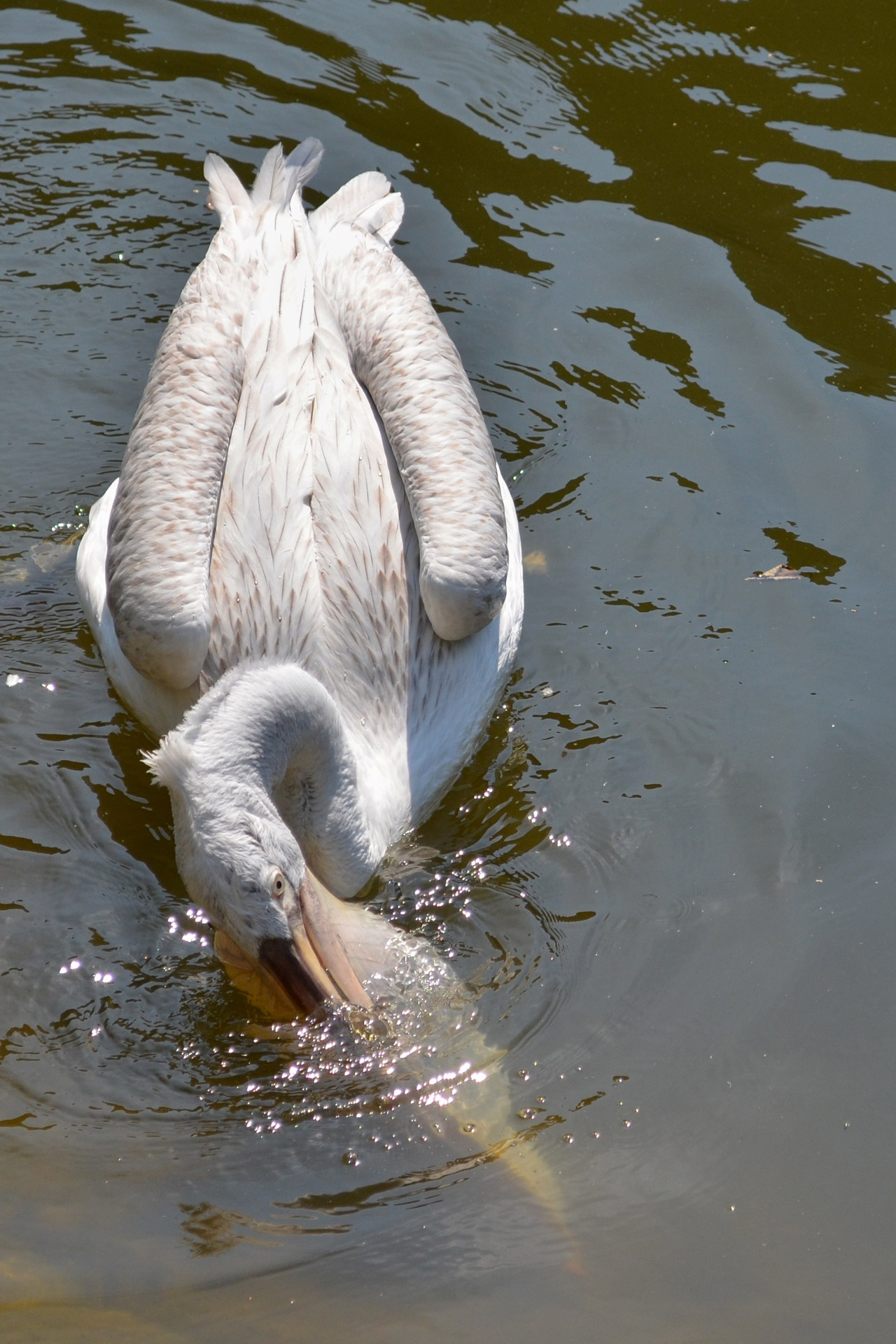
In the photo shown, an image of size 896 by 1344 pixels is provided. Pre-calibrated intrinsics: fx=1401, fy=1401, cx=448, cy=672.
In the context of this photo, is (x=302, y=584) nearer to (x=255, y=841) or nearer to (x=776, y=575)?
(x=255, y=841)

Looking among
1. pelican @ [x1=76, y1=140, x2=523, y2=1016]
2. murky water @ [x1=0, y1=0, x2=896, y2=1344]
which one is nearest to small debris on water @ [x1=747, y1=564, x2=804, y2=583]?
murky water @ [x1=0, y1=0, x2=896, y2=1344]

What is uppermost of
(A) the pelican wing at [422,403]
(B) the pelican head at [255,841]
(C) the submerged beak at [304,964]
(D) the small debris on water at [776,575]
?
→ (A) the pelican wing at [422,403]

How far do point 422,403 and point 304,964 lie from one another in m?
2.44

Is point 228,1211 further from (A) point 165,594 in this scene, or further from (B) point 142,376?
(B) point 142,376

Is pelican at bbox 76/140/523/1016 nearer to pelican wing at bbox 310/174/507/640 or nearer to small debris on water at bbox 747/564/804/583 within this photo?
pelican wing at bbox 310/174/507/640

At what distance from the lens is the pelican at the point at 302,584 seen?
4.21m

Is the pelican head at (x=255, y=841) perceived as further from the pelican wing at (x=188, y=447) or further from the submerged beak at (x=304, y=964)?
the pelican wing at (x=188, y=447)

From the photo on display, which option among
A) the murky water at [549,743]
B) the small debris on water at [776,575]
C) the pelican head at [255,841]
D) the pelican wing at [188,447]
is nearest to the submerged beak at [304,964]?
the pelican head at [255,841]

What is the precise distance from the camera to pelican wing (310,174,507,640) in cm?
509

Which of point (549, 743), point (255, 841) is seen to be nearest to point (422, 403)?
point (549, 743)

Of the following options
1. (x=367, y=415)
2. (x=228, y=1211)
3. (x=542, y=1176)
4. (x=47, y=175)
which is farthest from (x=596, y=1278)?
(x=47, y=175)

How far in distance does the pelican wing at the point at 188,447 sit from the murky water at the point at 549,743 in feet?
2.42

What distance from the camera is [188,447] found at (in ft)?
17.2

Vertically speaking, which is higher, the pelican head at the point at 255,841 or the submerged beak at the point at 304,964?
the pelican head at the point at 255,841
